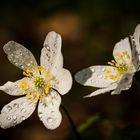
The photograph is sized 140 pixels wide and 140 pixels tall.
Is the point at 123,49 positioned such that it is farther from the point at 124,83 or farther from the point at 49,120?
the point at 49,120

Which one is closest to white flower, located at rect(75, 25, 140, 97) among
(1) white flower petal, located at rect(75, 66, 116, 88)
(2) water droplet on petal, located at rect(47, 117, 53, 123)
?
(1) white flower petal, located at rect(75, 66, 116, 88)

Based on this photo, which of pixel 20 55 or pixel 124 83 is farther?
pixel 20 55

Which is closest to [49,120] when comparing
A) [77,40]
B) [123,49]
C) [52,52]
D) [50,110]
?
[50,110]

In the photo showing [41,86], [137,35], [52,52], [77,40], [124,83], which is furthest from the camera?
[77,40]

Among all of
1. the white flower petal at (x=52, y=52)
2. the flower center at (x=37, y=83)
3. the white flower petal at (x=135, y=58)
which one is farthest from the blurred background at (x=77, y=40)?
the white flower petal at (x=135, y=58)

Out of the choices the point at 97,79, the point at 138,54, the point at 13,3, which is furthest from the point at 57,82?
the point at 13,3

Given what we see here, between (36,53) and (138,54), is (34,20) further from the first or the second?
(138,54)
